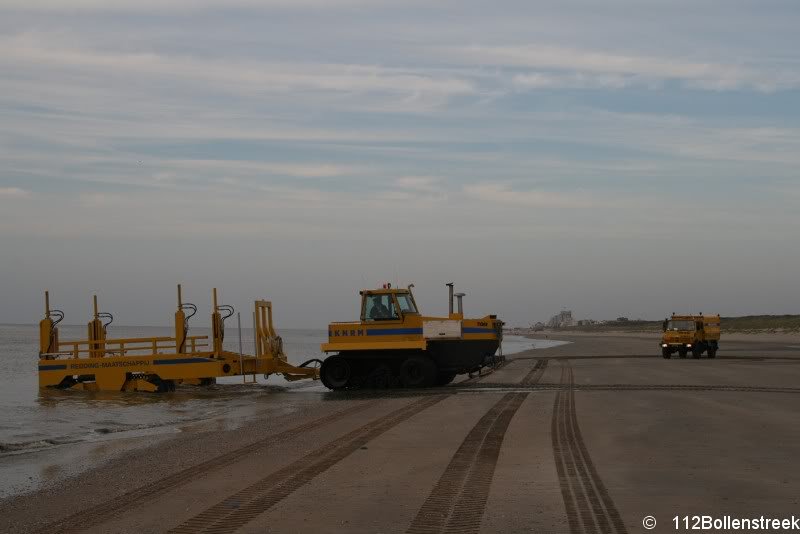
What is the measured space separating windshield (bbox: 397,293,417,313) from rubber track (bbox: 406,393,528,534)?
9889 mm

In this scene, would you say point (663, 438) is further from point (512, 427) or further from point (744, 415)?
point (744, 415)

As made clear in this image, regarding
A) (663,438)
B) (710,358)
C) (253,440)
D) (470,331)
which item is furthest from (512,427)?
(710,358)

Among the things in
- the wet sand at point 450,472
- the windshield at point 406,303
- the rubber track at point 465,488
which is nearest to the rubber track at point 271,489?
the wet sand at point 450,472

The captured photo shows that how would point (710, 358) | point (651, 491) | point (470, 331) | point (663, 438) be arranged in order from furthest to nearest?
point (710, 358)
point (470, 331)
point (663, 438)
point (651, 491)

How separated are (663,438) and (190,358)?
15.0m

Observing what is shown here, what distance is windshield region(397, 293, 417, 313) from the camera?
24.8 metres

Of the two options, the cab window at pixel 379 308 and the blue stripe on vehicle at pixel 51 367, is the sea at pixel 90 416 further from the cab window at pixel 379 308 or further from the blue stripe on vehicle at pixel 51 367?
the cab window at pixel 379 308

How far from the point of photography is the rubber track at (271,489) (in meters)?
8.22

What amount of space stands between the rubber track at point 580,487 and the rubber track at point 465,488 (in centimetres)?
79

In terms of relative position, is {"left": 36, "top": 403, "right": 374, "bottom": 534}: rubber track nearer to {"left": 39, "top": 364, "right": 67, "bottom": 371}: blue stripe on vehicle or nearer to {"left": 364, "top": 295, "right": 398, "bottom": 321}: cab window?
{"left": 364, "top": 295, "right": 398, "bottom": 321}: cab window

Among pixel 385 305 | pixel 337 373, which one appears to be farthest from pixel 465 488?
pixel 337 373

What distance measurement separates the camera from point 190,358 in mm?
25125

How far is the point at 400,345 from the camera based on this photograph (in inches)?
960

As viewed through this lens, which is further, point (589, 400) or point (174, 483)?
point (589, 400)
